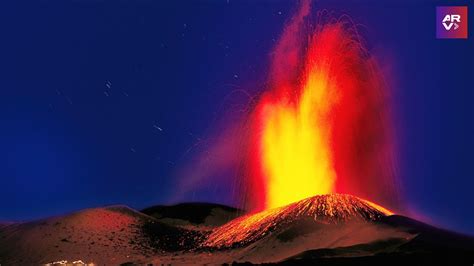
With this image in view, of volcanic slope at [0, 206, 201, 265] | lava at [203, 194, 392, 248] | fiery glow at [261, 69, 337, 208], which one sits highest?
fiery glow at [261, 69, 337, 208]

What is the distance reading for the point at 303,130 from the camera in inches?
2121

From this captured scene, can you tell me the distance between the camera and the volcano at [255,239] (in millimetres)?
36406

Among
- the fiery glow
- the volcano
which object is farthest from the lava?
the fiery glow

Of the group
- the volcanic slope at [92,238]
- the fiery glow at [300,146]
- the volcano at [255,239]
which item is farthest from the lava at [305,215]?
the fiery glow at [300,146]

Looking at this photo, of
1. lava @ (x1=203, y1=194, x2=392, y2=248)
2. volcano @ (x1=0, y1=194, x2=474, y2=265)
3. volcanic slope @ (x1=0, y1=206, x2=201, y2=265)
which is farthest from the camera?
volcanic slope @ (x1=0, y1=206, x2=201, y2=265)

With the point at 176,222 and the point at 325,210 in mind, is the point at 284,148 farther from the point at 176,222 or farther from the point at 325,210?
the point at 176,222

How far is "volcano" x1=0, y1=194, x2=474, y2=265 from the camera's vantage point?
36.4 metres

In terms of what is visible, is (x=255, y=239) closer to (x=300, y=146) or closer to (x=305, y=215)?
(x=305, y=215)

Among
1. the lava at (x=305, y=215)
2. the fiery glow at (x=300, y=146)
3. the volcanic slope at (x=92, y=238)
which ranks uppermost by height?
the fiery glow at (x=300, y=146)

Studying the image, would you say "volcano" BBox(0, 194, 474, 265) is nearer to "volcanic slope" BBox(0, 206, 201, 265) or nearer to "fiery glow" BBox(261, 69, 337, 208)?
"volcanic slope" BBox(0, 206, 201, 265)

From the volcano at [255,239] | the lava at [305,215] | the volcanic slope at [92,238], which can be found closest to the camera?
the volcano at [255,239]

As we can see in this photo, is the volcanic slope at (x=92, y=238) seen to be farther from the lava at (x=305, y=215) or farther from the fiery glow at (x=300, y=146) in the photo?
the fiery glow at (x=300, y=146)

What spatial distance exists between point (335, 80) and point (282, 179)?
8990 mm

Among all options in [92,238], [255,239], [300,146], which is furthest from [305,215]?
[92,238]
